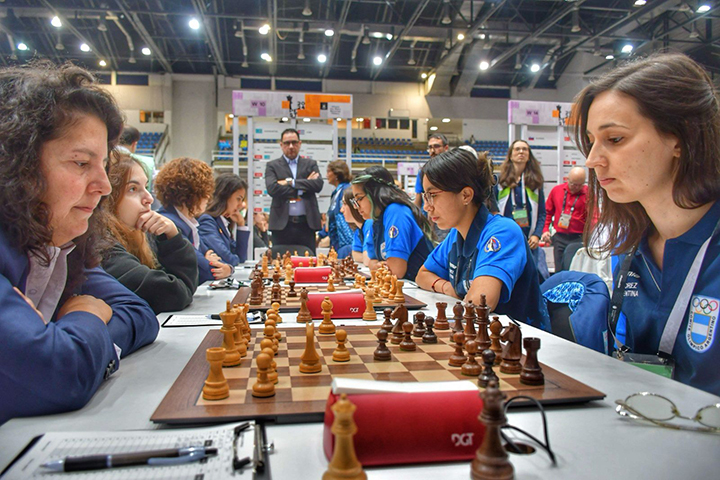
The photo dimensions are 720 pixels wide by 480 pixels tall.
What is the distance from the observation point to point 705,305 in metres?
1.35

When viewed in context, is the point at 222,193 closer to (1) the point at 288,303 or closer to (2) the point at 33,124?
(1) the point at 288,303

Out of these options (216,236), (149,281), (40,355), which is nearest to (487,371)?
(40,355)

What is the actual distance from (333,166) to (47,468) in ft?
17.2

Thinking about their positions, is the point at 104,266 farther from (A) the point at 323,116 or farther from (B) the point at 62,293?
(A) the point at 323,116

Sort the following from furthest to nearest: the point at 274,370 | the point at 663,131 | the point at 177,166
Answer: the point at 177,166 → the point at 663,131 → the point at 274,370

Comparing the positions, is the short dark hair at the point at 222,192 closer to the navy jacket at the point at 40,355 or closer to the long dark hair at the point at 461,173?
the long dark hair at the point at 461,173

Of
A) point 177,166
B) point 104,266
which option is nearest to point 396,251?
point 177,166

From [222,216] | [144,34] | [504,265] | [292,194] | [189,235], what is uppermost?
[144,34]

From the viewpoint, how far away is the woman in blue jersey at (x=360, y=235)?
420 cm

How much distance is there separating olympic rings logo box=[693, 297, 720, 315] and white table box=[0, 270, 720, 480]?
0.28 metres

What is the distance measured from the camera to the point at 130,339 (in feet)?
4.51

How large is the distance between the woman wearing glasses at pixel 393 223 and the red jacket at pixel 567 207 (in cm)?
282

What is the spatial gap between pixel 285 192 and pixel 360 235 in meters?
1.03

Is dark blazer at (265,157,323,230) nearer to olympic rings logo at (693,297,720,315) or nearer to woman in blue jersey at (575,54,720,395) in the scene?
woman in blue jersey at (575,54,720,395)
